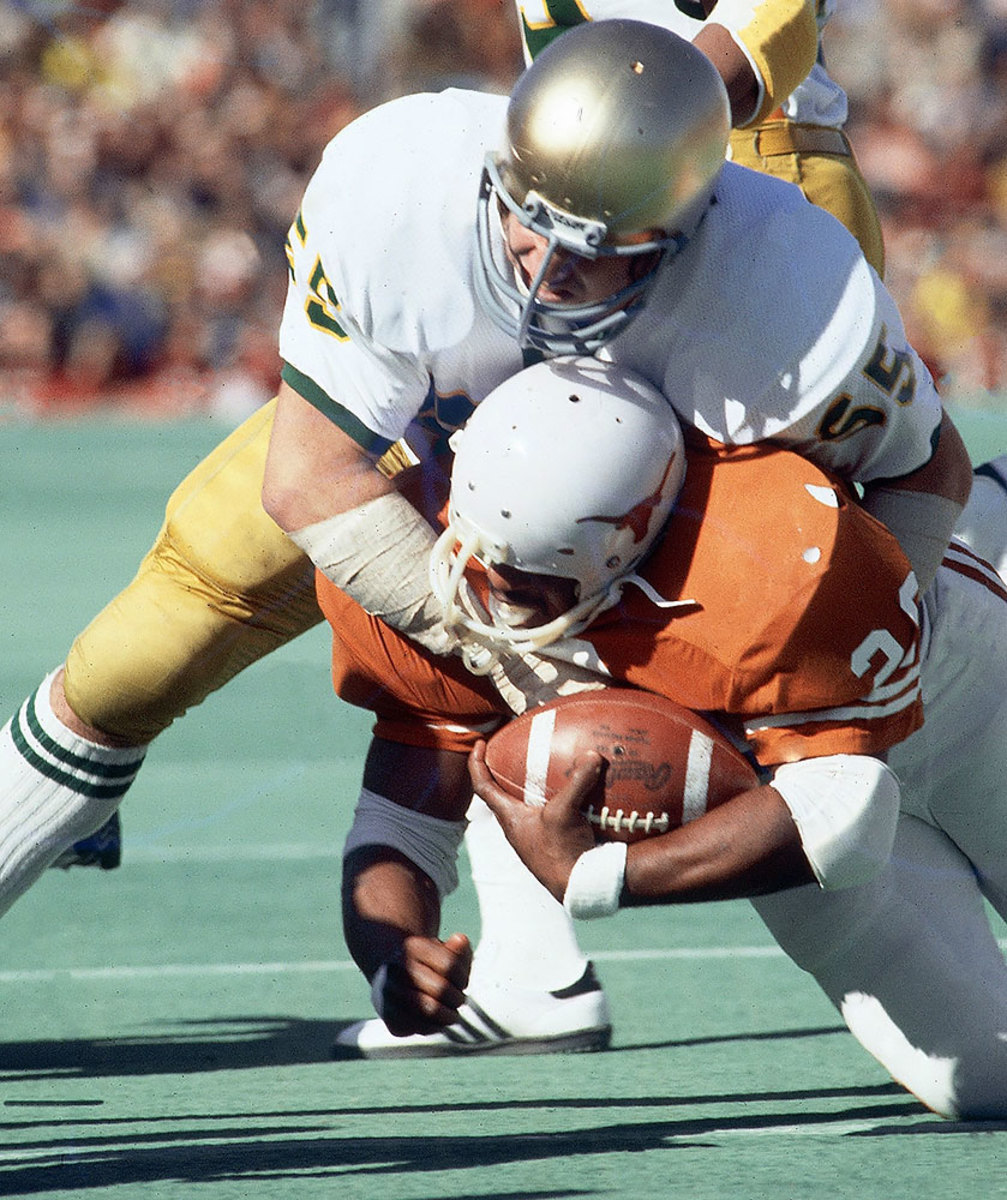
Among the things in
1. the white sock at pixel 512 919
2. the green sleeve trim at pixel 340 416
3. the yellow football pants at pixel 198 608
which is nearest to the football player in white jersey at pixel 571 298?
the green sleeve trim at pixel 340 416

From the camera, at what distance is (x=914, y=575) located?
99.9 inches

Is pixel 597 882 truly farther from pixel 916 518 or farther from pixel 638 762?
pixel 916 518

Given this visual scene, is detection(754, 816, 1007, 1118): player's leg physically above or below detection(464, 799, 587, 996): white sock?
above

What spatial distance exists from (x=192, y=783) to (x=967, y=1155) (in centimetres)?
297

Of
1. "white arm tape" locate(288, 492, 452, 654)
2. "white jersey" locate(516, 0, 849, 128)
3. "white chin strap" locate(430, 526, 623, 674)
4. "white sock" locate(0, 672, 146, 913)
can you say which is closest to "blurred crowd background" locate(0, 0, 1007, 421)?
"white jersey" locate(516, 0, 849, 128)

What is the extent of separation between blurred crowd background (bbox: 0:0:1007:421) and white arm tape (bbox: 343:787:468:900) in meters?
4.92

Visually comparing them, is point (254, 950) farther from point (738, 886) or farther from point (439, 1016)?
point (738, 886)

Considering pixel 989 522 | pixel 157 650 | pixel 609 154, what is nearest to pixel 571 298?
pixel 609 154

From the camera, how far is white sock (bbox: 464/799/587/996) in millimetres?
3422

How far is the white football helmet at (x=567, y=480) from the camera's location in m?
2.35

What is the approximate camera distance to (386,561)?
8.34 ft

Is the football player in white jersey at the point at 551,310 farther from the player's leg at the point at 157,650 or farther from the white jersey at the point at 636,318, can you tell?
the player's leg at the point at 157,650

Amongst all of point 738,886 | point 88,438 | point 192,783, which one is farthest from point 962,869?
point 88,438

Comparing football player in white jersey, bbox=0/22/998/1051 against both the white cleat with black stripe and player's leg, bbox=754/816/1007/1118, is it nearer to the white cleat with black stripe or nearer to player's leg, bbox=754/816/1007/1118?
player's leg, bbox=754/816/1007/1118
